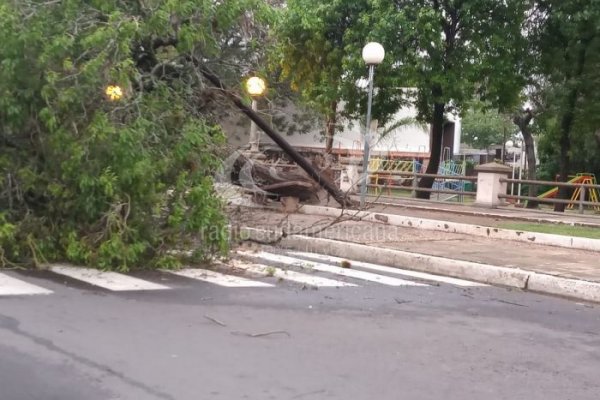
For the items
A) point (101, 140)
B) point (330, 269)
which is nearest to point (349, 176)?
point (330, 269)

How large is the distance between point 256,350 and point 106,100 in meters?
4.82

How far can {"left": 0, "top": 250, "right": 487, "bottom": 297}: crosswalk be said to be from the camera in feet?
29.0

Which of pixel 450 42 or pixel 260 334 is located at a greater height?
pixel 450 42

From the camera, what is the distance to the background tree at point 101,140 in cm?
940

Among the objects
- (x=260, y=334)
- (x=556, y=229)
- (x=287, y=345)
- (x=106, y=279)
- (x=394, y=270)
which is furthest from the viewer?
(x=556, y=229)

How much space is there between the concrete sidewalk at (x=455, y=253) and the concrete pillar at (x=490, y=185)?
6336mm

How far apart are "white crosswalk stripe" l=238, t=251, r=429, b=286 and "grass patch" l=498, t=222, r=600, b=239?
566 cm

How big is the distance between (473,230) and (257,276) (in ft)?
21.4

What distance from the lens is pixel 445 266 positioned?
1131 centimetres

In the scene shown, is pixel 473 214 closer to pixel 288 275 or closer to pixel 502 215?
pixel 502 215

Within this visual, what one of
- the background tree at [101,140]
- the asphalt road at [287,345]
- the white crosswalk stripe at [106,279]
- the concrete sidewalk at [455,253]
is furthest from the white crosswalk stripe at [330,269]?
the white crosswalk stripe at [106,279]

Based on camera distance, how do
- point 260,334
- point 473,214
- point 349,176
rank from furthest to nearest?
point 349,176, point 473,214, point 260,334

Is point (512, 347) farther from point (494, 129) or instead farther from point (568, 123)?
point (494, 129)

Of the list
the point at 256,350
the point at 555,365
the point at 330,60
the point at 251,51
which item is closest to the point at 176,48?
the point at 251,51
